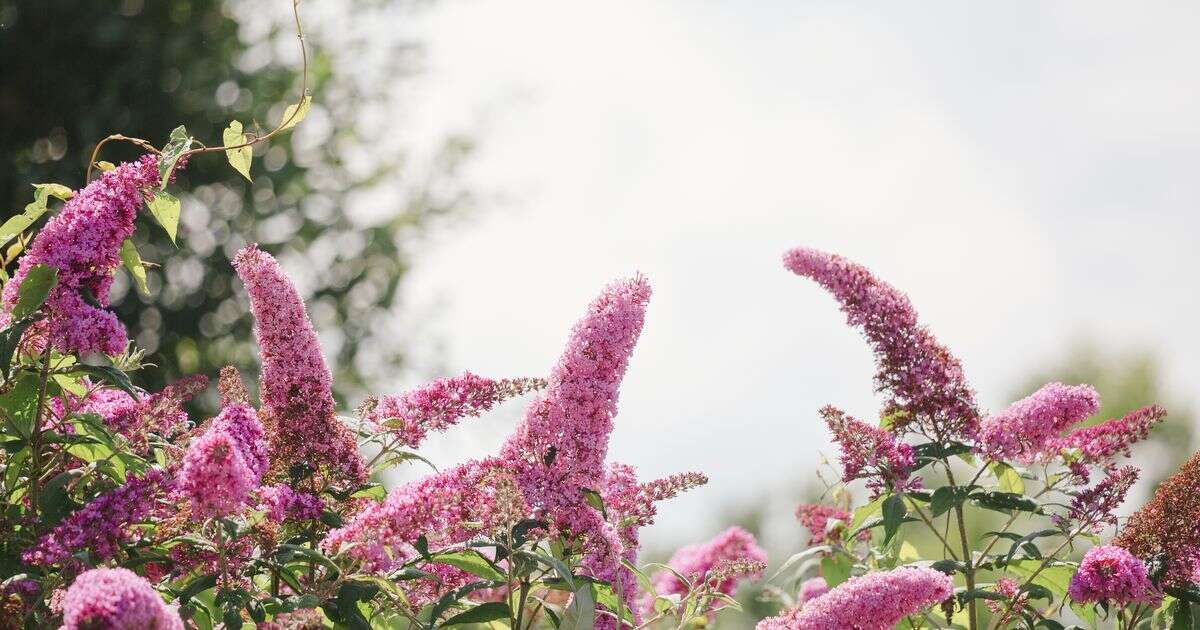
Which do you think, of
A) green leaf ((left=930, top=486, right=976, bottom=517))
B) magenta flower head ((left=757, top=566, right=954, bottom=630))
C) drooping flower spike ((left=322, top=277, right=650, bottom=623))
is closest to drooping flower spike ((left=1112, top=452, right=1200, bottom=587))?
green leaf ((left=930, top=486, right=976, bottom=517))

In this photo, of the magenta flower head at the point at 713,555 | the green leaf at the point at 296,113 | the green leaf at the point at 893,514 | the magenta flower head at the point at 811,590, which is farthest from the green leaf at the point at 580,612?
the magenta flower head at the point at 811,590

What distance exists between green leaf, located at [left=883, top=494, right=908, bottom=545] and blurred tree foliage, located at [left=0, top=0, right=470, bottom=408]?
23.3ft

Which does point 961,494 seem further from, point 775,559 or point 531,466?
point 775,559

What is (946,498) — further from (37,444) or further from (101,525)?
(37,444)

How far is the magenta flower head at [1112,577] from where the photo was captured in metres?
2.34

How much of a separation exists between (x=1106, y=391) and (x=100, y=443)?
1873 centimetres

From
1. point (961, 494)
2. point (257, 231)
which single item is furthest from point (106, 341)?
point (257, 231)

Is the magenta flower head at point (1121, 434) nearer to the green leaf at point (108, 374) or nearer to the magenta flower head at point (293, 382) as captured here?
the magenta flower head at point (293, 382)

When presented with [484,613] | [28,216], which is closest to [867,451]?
[484,613]

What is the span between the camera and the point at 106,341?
2.11 meters

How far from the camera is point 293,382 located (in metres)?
2.22

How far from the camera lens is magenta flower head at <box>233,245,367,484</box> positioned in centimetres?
221

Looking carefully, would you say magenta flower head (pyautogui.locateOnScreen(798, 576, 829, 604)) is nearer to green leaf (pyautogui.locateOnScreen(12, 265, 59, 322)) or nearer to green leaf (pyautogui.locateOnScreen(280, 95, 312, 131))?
green leaf (pyautogui.locateOnScreen(280, 95, 312, 131))

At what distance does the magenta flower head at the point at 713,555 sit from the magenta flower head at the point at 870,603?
4.55 ft
